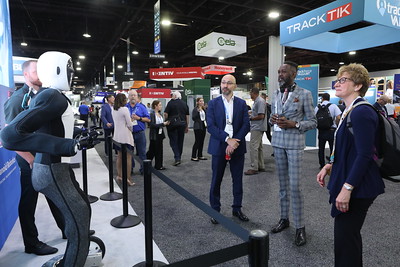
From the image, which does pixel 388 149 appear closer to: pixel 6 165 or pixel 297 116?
pixel 297 116

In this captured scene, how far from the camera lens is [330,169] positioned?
70.7 inches

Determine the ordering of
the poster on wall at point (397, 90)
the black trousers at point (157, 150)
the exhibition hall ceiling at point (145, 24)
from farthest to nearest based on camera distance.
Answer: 1. the exhibition hall ceiling at point (145, 24)
2. the poster on wall at point (397, 90)
3. the black trousers at point (157, 150)

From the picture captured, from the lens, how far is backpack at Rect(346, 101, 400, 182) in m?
1.39

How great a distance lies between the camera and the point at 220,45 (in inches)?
363

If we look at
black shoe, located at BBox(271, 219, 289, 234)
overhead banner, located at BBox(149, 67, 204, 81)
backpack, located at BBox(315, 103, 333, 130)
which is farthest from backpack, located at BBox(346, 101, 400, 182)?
overhead banner, located at BBox(149, 67, 204, 81)

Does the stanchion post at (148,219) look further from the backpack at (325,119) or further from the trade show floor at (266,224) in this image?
the backpack at (325,119)

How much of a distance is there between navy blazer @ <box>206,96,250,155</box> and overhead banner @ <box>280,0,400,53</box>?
2113mm

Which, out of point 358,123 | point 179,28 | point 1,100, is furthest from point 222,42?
point 358,123

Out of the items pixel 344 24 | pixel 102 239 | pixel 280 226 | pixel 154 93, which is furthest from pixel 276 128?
pixel 154 93

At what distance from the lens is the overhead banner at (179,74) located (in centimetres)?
1499

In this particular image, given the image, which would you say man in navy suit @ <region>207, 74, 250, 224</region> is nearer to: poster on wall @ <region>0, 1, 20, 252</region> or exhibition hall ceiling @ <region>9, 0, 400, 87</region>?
poster on wall @ <region>0, 1, 20, 252</region>

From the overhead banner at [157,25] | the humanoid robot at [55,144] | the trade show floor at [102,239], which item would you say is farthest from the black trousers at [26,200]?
the overhead banner at [157,25]

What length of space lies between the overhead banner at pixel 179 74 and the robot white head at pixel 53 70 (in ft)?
44.7

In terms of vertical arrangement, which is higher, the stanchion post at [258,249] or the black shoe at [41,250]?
the stanchion post at [258,249]
